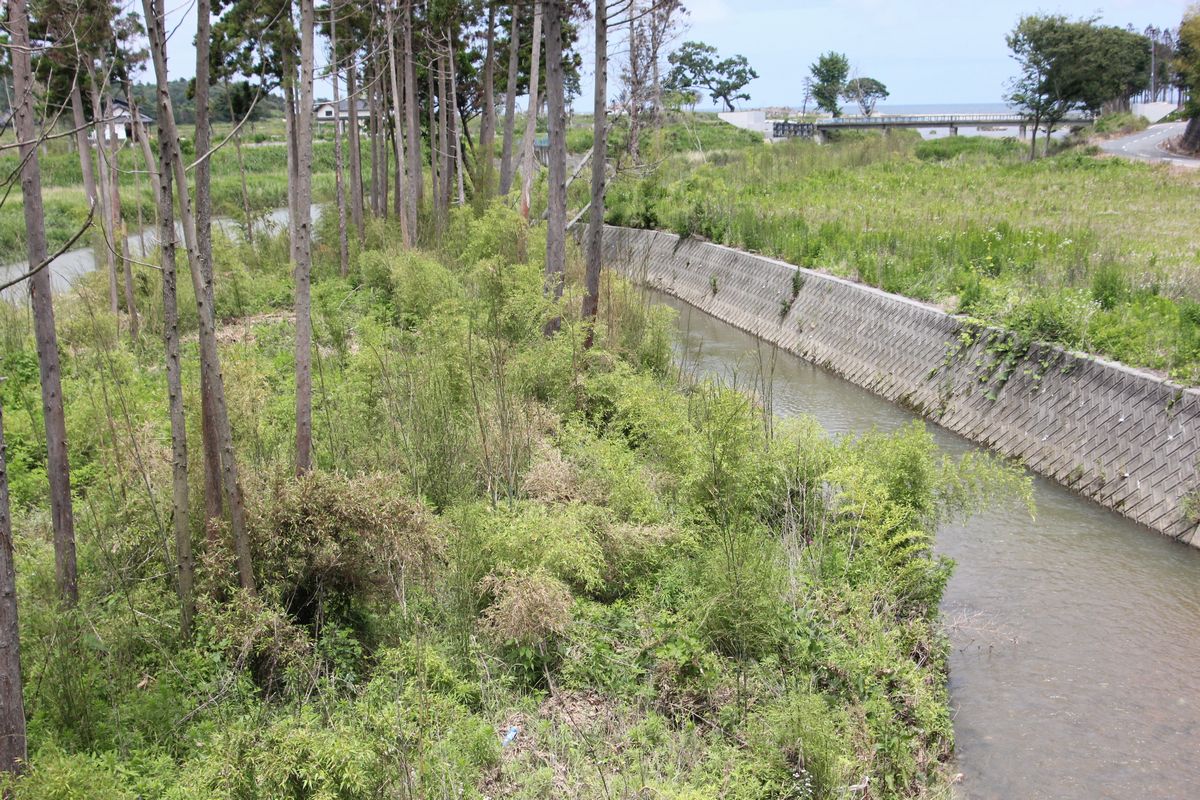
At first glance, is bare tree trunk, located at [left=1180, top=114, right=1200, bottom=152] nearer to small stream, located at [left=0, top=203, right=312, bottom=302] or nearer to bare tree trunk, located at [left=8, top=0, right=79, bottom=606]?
small stream, located at [left=0, top=203, right=312, bottom=302]

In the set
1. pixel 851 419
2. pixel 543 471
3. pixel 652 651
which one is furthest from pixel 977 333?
pixel 652 651

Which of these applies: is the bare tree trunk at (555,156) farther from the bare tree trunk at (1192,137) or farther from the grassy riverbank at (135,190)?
the bare tree trunk at (1192,137)

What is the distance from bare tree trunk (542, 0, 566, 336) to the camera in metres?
11.5

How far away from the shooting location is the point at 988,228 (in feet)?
54.9

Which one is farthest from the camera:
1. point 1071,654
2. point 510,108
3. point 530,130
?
point 510,108

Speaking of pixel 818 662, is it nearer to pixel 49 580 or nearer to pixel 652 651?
pixel 652 651

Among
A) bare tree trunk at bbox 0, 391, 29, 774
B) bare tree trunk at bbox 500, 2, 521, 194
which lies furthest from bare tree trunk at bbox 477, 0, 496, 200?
bare tree trunk at bbox 0, 391, 29, 774

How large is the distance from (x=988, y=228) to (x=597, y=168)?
8.68 meters

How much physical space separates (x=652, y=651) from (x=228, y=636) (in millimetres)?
2464

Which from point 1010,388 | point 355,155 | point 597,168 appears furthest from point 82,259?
point 1010,388

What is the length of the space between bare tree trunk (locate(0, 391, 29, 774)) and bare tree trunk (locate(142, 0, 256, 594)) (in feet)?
4.74

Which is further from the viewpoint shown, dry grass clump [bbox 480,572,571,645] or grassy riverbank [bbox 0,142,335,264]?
grassy riverbank [bbox 0,142,335,264]

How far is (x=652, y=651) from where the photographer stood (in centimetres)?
569

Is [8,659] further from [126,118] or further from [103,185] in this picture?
[103,185]
